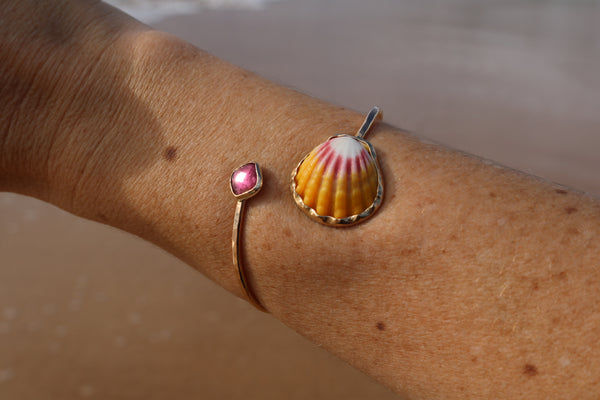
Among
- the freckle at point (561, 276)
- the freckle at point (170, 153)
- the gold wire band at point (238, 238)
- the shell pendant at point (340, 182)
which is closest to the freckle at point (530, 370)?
the freckle at point (561, 276)

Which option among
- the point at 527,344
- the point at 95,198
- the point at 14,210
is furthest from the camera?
the point at 14,210

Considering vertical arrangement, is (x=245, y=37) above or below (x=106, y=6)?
above

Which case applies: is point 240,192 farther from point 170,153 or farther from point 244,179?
point 170,153

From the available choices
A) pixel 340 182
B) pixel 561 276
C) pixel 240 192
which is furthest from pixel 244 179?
pixel 561 276

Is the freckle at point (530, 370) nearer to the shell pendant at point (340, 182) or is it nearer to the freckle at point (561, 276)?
the freckle at point (561, 276)

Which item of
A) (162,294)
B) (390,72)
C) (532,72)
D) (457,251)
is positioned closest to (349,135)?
(457,251)

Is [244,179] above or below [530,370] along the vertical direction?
above

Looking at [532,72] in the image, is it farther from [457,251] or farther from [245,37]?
[457,251]

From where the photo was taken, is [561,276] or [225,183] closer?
[561,276]
